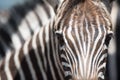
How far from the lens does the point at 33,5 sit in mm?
3893

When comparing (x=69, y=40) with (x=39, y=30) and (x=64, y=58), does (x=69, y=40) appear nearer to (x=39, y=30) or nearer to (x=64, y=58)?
(x=64, y=58)

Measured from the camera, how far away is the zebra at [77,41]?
3109 millimetres

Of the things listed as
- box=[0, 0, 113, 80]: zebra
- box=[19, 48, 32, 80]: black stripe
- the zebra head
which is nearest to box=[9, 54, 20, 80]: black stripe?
box=[19, 48, 32, 80]: black stripe

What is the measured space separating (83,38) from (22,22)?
2.77 feet

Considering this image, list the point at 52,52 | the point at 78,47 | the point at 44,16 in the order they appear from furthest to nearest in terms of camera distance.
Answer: the point at 44,16
the point at 52,52
the point at 78,47

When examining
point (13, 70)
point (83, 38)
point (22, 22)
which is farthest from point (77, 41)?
point (22, 22)

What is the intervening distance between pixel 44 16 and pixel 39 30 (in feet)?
0.48

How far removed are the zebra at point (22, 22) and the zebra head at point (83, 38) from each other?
529 mm

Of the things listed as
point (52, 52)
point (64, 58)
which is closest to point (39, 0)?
Answer: point (52, 52)

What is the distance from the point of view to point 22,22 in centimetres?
388

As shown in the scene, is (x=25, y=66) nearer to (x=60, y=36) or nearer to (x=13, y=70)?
(x=13, y=70)

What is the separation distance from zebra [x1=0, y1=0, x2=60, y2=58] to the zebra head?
1.73ft

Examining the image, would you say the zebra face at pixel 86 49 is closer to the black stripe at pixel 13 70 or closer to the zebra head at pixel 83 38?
the zebra head at pixel 83 38

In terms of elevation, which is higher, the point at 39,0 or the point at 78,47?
the point at 39,0
